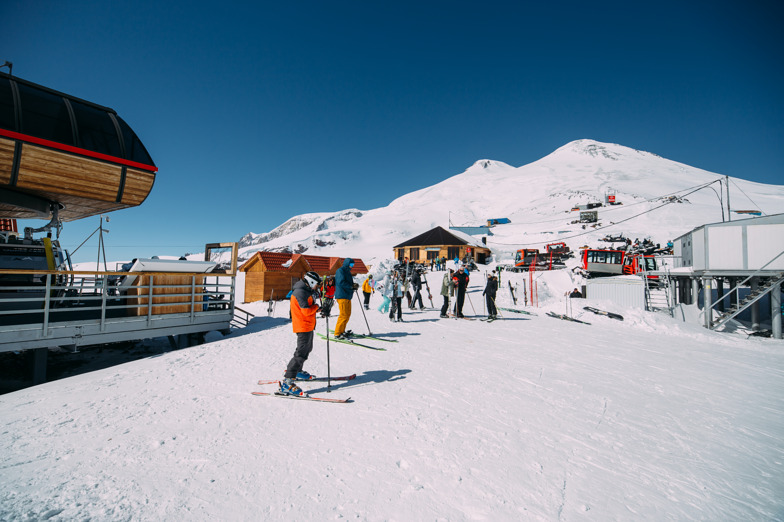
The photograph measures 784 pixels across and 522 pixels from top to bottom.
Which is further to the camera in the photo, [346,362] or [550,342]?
[550,342]

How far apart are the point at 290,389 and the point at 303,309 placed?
1198mm

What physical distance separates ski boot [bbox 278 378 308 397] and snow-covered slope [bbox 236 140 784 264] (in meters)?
40.3

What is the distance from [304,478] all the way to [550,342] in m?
8.05

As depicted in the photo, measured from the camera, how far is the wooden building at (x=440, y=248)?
1668 inches

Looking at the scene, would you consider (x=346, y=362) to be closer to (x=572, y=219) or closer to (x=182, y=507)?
(x=182, y=507)

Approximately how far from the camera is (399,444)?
139 inches

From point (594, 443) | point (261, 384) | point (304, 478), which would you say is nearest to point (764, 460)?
point (594, 443)

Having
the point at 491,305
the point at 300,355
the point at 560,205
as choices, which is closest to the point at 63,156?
the point at 300,355

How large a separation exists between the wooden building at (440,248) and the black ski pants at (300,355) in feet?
119

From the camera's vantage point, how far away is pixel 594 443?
374 cm

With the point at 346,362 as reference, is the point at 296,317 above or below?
above

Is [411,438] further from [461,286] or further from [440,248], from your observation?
[440,248]

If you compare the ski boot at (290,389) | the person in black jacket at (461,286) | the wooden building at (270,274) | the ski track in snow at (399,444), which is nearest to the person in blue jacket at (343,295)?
the ski track in snow at (399,444)

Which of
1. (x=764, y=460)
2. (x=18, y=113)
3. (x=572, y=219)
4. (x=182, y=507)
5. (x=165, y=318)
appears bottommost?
(x=764, y=460)
